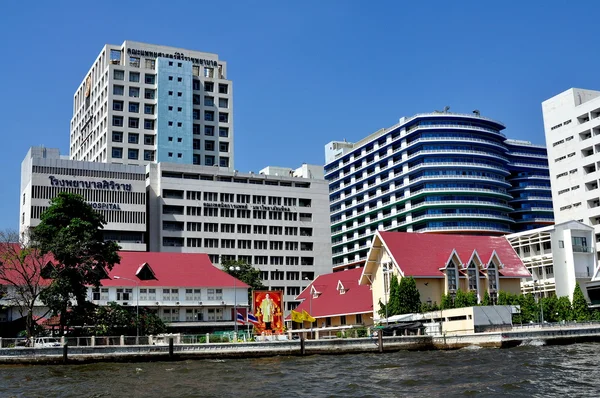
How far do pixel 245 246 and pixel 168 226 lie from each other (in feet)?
48.2

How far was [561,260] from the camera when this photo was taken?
9875cm

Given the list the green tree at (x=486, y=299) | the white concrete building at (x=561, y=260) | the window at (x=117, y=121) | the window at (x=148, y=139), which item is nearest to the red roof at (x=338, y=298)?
the green tree at (x=486, y=299)

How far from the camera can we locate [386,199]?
159625 millimetres

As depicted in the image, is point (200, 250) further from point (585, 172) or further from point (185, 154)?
point (585, 172)

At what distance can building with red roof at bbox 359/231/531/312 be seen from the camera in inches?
3332

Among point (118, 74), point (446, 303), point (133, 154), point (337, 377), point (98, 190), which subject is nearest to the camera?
point (337, 377)

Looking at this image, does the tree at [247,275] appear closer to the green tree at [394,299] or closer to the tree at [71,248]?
the green tree at [394,299]

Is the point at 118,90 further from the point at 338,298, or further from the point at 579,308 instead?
the point at 579,308

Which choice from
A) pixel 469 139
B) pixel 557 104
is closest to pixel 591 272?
pixel 557 104

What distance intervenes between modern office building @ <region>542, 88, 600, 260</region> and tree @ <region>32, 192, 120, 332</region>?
76.5 m

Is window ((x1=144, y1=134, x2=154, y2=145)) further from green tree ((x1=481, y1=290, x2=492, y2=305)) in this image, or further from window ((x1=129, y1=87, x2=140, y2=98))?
green tree ((x1=481, y1=290, x2=492, y2=305))

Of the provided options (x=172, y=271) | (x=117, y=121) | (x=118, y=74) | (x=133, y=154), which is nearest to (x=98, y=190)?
Result: (x=133, y=154)

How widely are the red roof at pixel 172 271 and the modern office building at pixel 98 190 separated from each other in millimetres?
30210

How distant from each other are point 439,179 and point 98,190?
65823 mm
